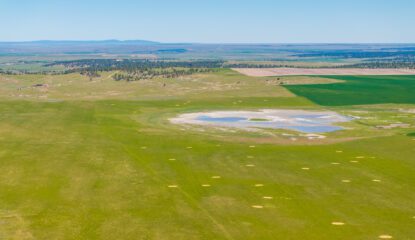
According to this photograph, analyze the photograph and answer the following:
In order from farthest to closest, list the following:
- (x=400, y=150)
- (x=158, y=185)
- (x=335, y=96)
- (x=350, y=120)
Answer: (x=335, y=96) → (x=350, y=120) → (x=400, y=150) → (x=158, y=185)

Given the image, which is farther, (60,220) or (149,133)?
(149,133)

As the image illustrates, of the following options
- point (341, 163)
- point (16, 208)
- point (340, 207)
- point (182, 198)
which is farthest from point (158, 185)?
point (341, 163)

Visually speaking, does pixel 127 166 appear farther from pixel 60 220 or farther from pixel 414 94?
pixel 414 94

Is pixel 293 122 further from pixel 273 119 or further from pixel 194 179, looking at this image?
pixel 194 179

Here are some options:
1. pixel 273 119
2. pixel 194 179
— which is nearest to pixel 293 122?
pixel 273 119

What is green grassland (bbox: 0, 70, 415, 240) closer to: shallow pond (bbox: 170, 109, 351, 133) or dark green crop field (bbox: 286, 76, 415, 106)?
shallow pond (bbox: 170, 109, 351, 133)

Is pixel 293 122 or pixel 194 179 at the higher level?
pixel 194 179

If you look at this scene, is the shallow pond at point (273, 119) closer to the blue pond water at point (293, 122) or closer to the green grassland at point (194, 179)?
the blue pond water at point (293, 122)
